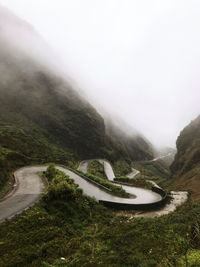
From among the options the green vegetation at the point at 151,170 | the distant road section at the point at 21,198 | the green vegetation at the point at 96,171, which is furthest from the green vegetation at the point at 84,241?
the green vegetation at the point at 151,170

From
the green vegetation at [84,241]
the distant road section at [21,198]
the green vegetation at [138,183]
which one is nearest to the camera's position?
the green vegetation at [84,241]

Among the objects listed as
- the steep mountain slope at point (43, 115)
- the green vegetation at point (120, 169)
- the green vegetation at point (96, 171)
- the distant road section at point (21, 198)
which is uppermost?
the steep mountain slope at point (43, 115)

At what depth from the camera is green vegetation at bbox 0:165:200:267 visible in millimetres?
7166

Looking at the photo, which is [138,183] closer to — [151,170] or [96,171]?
[96,171]

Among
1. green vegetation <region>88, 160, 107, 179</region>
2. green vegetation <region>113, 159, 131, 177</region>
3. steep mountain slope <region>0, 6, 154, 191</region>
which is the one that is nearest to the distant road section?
steep mountain slope <region>0, 6, 154, 191</region>

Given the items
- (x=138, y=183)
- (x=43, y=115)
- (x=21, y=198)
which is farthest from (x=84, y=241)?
(x=43, y=115)

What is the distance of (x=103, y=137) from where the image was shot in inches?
3396

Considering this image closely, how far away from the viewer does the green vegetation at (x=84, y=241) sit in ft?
23.5

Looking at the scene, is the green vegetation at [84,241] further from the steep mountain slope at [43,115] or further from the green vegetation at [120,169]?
the green vegetation at [120,169]

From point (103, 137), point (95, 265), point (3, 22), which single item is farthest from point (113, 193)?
point (3, 22)

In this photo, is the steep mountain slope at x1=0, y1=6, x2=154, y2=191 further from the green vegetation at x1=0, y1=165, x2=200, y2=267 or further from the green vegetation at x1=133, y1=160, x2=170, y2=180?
the green vegetation at x1=0, y1=165, x2=200, y2=267

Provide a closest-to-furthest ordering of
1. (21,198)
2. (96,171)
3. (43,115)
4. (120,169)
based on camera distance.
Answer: (21,198), (96,171), (43,115), (120,169)

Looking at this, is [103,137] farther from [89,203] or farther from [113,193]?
[89,203]

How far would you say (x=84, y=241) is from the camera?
10.1 meters
